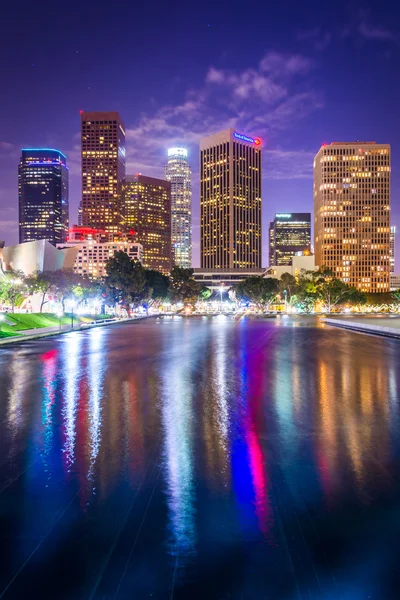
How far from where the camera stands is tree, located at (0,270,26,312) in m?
58.2

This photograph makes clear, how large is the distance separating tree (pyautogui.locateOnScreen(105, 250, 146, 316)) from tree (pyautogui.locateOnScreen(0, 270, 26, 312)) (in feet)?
48.3

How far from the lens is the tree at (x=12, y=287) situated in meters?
58.2

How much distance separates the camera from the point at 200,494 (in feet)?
18.2

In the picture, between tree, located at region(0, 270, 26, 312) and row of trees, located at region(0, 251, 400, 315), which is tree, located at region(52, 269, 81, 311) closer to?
row of trees, located at region(0, 251, 400, 315)

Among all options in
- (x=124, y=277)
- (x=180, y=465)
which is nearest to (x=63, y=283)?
(x=124, y=277)

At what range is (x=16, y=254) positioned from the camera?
301 ft

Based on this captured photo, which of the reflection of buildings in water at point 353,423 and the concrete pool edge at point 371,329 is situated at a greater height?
the reflection of buildings in water at point 353,423

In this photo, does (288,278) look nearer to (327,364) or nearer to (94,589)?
(327,364)

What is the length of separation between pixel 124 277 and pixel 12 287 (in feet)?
64.7

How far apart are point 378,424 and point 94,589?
6982 millimetres

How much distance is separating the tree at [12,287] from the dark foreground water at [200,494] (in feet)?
165

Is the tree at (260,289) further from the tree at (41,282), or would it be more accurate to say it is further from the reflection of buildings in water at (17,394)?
the reflection of buildings in water at (17,394)

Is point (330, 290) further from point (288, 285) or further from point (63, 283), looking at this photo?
point (63, 283)

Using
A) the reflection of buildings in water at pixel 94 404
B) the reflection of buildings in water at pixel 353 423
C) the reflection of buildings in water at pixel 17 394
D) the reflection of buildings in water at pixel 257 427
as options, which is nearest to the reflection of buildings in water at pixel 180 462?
the reflection of buildings in water at pixel 257 427
